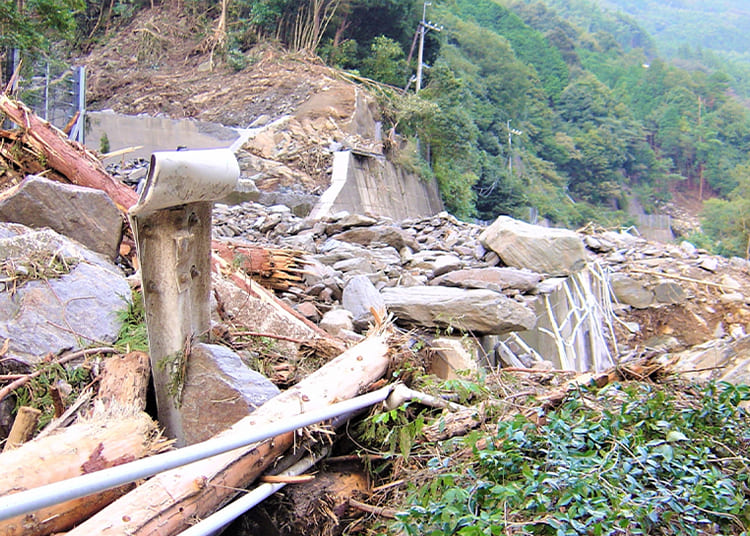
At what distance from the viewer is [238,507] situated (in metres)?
2.17

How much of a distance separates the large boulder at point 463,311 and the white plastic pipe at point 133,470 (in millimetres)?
2107

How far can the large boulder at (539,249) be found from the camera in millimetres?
7414

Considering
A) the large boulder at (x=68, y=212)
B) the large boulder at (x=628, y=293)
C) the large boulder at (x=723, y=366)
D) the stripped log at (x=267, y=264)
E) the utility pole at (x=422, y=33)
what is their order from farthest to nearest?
the utility pole at (x=422, y=33)
the large boulder at (x=628, y=293)
the stripped log at (x=267, y=264)
the large boulder at (x=68, y=212)
the large boulder at (x=723, y=366)

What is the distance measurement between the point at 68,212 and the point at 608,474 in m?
3.55

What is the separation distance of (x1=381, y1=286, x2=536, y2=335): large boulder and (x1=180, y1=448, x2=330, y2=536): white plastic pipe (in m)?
2.13

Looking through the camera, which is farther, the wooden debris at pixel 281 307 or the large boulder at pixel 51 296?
the wooden debris at pixel 281 307

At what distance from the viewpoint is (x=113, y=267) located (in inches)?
161

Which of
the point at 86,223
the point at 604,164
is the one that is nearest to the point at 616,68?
the point at 604,164

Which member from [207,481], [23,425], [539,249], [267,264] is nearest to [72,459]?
[23,425]

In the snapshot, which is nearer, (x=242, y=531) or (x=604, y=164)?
(x=242, y=531)

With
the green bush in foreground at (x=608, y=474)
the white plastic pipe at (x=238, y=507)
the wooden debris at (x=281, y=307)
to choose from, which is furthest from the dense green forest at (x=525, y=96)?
the green bush in foreground at (x=608, y=474)

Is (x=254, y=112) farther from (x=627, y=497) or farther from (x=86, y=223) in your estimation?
(x=627, y=497)

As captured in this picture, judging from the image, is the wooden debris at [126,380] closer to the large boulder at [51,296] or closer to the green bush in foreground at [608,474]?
the large boulder at [51,296]

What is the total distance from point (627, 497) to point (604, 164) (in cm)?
5019
